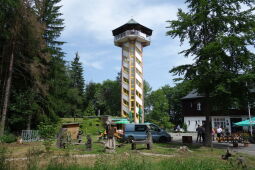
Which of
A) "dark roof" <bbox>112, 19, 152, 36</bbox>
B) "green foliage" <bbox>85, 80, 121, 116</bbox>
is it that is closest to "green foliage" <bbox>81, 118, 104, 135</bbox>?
"dark roof" <bbox>112, 19, 152, 36</bbox>

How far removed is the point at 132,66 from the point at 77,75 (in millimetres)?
21924

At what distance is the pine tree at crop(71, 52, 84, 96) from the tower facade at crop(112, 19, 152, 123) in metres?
18.2

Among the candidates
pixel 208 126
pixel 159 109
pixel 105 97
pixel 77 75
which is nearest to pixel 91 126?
pixel 208 126

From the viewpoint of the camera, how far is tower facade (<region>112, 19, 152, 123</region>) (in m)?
48.6

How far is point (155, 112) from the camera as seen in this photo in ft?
190

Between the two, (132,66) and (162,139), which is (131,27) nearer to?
(132,66)

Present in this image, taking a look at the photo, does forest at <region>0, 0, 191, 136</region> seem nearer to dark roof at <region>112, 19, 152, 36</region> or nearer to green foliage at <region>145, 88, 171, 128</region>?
dark roof at <region>112, 19, 152, 36</region>

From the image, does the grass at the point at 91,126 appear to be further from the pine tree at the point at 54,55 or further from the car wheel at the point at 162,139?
the car wheel at the point at 162,139

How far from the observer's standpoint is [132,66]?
50.3m

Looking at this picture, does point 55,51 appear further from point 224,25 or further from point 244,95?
point 244,95

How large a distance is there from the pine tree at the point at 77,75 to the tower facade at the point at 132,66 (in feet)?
59.9

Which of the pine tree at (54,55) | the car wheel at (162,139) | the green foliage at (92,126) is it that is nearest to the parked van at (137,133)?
the car wheel at (162,139)

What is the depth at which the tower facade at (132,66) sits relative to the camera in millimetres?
48562

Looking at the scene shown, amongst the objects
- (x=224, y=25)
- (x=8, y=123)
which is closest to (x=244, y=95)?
(x=224, y=25)
